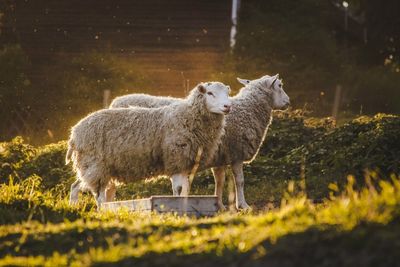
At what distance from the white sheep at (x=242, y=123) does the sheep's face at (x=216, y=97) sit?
0.73 meters

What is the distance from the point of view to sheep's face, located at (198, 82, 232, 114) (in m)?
15.0

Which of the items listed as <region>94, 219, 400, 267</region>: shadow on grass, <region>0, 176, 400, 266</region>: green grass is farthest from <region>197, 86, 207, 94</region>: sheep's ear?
<region>94, 219, 400, 267</region>: shadow on grass

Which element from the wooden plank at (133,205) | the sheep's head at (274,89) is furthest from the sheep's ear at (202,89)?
the wooden plank at (133,205)

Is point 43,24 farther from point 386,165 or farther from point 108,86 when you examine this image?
point 386,165

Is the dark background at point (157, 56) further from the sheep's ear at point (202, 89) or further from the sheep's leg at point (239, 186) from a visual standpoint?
the sheep's ear at point (202, 89)

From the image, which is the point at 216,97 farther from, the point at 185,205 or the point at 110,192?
the point at 185,205

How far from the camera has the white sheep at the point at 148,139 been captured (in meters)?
15.0

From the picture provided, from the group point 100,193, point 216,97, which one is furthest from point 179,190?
point 216,97

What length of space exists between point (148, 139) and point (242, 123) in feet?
6.51

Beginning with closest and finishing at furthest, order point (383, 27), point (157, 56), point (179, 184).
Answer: point (179, 184)
point (157, 56)
point (383, 27)

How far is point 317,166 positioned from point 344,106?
12.2 meters

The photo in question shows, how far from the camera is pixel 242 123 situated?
647 inches

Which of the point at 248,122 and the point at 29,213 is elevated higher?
the point at 248,122

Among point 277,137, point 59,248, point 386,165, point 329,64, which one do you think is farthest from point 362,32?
point 59,248
